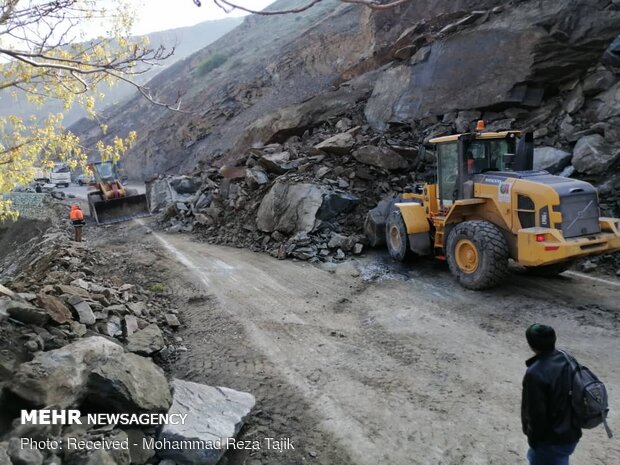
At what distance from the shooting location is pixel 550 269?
7.53 metres

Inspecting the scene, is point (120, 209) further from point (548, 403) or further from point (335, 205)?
point (548, 403)

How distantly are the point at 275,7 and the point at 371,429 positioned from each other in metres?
58.1

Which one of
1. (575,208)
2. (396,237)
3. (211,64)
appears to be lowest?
(396,237)

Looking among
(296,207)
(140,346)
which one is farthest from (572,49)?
(140,346)

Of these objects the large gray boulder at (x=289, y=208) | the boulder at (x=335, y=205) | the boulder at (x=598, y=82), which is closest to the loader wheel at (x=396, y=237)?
the boulder at (x=335, y=205)

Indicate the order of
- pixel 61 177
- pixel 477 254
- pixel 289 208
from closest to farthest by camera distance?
pixel 477 254
pixel 289 208
pixel 61 177

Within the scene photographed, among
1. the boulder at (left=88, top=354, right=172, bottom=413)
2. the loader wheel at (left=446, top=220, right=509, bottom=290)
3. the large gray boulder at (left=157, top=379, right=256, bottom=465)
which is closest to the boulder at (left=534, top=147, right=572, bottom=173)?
the loader wheel at (left=446, top=220, right=509, bottom=290)

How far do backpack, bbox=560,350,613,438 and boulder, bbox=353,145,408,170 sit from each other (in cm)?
945

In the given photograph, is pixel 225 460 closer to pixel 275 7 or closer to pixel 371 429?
pixel 371 429

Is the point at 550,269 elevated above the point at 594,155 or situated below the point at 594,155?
below

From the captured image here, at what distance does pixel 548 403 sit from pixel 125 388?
3.05 m

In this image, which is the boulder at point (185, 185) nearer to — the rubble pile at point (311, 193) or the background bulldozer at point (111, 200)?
the background bulldozer at point (111, 200)

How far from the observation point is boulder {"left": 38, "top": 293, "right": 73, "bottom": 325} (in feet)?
14.8

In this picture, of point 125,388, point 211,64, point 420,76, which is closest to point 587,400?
point 125,388
